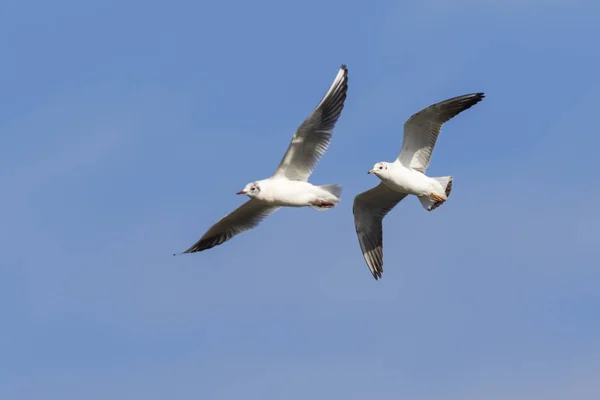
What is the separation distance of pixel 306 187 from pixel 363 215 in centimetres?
330

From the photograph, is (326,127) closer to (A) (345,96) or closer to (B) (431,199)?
(A) (345,96)

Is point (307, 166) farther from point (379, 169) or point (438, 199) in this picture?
point (438, 199)

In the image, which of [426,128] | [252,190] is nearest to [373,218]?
[426,128]

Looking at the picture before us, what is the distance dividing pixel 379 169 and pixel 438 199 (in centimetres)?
131

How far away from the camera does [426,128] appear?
91.7ft

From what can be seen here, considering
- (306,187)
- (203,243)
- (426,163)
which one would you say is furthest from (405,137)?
(203,243)

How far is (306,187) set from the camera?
2688 cm

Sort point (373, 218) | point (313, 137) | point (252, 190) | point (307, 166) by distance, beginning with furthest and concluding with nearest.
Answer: point (373, 218)
point (252, 190)
point (307, 166)
point (313, 137)

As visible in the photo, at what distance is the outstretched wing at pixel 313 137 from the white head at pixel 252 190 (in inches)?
16.8

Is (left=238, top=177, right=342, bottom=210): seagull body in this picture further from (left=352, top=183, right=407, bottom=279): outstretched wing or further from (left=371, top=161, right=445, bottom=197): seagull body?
(left=352, top=183, right=407, bottom=279): outstretched wing

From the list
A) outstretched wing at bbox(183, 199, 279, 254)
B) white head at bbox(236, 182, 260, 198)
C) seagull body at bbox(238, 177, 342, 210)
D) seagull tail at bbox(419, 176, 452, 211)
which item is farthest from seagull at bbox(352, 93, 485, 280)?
outstretched wing at bbox(183, 199, 279, 254)

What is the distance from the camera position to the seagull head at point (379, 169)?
2774 cm

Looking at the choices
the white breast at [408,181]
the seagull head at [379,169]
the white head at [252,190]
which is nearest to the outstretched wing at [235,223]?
the white head at [252,190]

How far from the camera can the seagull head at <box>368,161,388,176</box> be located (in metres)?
27.7
